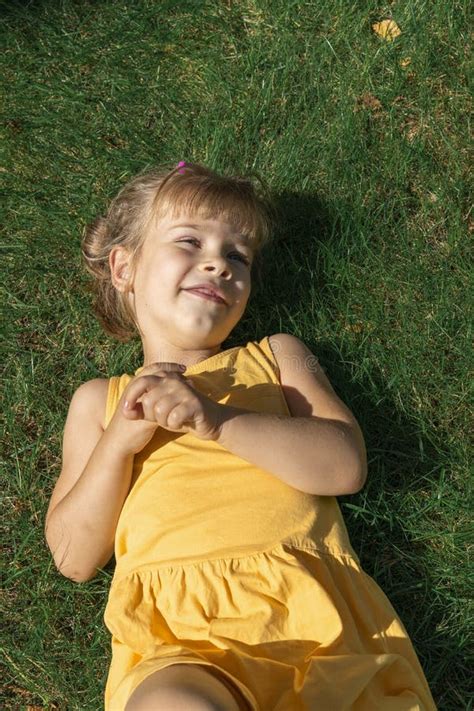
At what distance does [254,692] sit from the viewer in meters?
2.07

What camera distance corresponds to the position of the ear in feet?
9.18

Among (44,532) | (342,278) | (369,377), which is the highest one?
(342,278)

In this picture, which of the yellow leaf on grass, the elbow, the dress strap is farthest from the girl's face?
the yellow leaf on grass

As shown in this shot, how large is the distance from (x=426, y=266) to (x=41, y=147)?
5.10 feet

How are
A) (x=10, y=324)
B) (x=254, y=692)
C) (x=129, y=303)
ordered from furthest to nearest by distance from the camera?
(x=10, y=324) < (x=129, y=303) < (x=254, y=692)

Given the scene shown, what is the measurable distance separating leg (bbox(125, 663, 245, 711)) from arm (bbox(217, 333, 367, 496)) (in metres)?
0.59

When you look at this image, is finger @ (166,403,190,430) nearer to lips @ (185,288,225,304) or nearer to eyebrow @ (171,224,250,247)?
lips @ (185,288,225,304)

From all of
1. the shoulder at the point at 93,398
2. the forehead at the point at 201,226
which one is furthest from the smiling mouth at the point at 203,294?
the shoulder at the point at 93,398

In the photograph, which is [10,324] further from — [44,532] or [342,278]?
[342,278]

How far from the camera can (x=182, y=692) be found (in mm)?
1942

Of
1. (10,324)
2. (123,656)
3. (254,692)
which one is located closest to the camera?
(254,692)

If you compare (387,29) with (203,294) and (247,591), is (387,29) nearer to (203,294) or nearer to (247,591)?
(203,294)

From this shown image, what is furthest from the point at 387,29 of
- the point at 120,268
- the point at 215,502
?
the point at 215,502

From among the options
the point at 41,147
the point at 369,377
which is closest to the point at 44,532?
the point at 369,377
